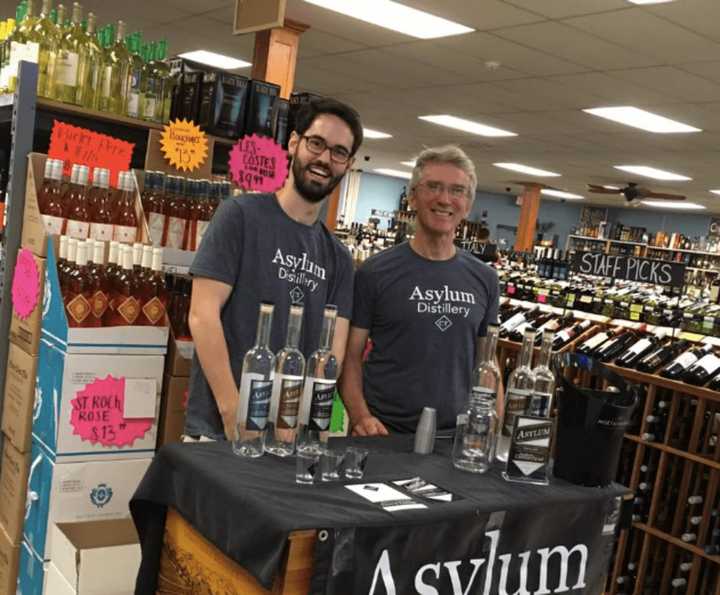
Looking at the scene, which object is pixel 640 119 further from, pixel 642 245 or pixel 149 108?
pixel 642 245

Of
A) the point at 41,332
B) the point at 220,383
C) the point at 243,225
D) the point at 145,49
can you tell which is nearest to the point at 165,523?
the point at 220,383

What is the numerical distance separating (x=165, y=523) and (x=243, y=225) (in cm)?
79

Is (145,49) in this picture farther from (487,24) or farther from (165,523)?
(487,24)

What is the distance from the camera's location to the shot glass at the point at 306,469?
1.54 m

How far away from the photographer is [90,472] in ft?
8.20

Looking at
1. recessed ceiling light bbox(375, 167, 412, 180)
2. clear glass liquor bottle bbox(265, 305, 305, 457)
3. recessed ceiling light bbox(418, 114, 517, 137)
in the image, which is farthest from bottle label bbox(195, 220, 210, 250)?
recessed ceiling light bbox(375, 167, 412, 180)

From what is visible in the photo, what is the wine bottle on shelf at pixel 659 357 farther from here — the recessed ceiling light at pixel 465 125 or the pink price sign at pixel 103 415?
the recessed ceiling light at pixel 465 125

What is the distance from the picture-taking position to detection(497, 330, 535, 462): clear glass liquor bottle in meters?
1.89

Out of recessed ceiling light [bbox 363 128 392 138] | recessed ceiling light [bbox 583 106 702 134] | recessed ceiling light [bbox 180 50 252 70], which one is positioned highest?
recessed ceiling light [bbox 180 50 252 70]

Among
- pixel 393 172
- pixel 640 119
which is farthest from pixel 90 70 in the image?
pixel 393 172

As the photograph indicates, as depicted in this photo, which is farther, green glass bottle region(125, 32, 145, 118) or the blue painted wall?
the blue painted wall

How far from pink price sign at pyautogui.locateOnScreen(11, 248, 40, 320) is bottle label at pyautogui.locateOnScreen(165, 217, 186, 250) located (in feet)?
1.52

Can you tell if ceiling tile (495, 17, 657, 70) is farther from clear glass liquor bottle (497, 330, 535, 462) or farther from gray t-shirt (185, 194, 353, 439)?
clear glass liquor bottle (497, 330, 535, 462)

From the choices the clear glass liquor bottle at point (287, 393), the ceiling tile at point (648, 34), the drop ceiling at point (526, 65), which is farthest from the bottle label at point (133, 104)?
the ceiling tile at point (648, 34)
